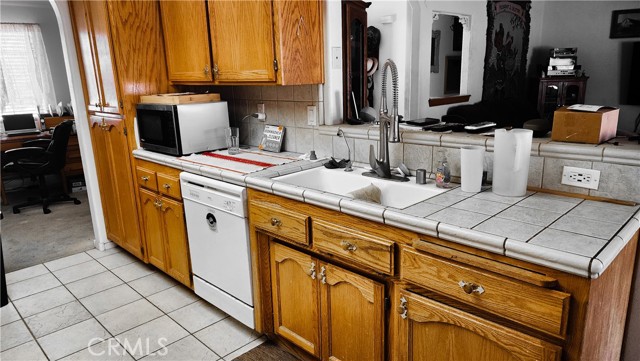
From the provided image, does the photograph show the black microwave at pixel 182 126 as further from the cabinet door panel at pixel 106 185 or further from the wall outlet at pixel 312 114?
the wall outlet at pixel 312 114

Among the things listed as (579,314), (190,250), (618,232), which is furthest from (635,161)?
(190,250)

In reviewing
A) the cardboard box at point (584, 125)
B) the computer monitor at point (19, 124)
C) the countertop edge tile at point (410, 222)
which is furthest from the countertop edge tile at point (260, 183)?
the computer monitor at point (19, 124)

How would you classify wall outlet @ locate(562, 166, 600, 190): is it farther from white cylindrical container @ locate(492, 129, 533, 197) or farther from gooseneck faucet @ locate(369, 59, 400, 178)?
gooseneck faucet @ locate(369, 59, 400, 178)

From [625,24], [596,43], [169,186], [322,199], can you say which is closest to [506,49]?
[596,43]

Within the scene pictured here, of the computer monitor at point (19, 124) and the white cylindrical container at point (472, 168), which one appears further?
the computer monitor at point (19, 124)

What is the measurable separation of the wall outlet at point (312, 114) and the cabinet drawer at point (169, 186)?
2.88 feet

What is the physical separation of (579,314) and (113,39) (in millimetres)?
2944

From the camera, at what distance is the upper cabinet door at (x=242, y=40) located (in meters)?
2.24

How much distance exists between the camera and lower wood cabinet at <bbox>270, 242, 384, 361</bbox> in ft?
5.40

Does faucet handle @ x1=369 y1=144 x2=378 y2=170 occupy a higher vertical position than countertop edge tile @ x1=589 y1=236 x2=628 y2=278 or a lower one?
higher

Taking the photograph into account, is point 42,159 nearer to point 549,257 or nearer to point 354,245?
point 354,245

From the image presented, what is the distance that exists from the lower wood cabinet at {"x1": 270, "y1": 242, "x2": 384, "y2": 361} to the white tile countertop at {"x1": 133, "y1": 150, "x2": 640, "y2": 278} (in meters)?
0.30

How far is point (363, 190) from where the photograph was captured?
77.9 inches

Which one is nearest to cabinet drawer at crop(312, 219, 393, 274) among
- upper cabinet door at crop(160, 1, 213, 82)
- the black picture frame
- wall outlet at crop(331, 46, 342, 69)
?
wall outlet at crop(331, 46, 342, 69)
